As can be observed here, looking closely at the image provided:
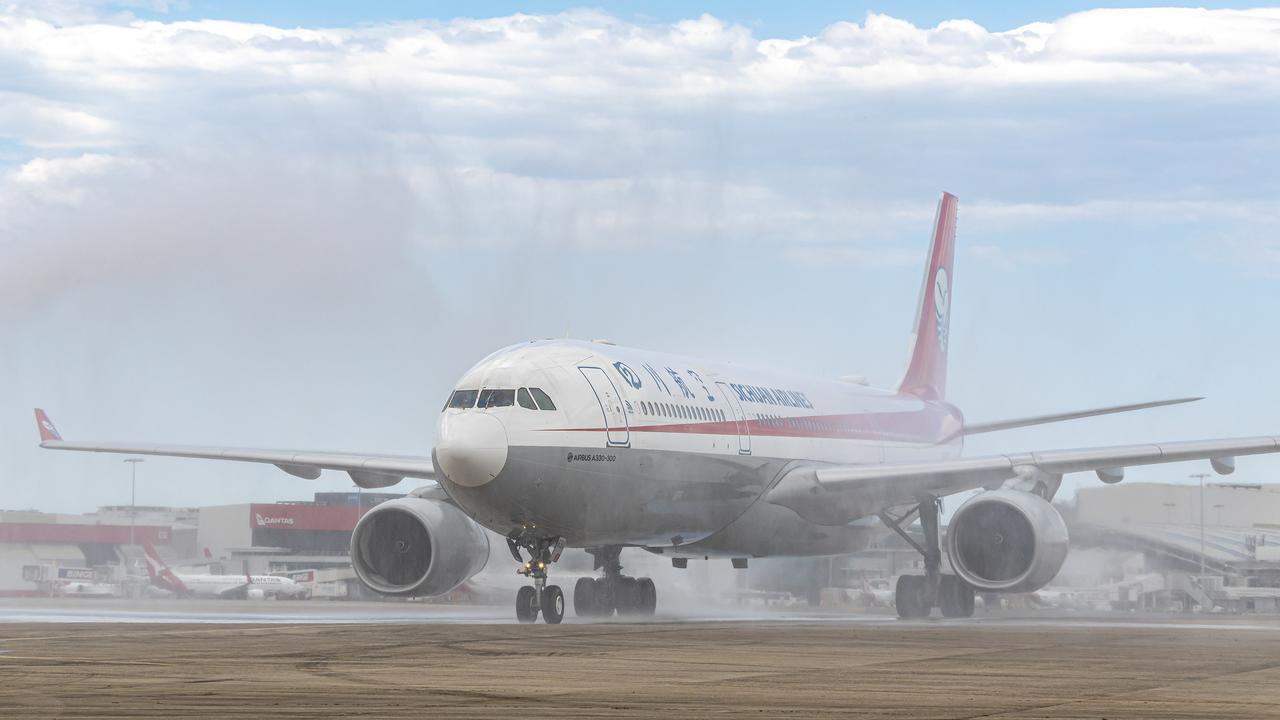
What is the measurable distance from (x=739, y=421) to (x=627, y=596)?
4192 millimetres

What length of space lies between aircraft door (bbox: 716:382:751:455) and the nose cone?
6.31m

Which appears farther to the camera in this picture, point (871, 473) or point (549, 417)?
point (871, 473)

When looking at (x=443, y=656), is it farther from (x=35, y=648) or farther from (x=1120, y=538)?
(x=1120, y=538)

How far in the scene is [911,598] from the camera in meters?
31.5

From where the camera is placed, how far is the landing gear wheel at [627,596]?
3012 centimetres

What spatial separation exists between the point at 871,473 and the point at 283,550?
5373 cm

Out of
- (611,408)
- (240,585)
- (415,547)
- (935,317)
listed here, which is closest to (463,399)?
(611,408)

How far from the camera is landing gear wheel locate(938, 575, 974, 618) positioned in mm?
31562

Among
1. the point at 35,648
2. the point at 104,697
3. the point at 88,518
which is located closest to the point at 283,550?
the point at 88,518

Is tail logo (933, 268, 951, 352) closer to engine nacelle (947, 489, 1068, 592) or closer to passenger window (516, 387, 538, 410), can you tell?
engine nacelle (947, 489, 1068, 592)

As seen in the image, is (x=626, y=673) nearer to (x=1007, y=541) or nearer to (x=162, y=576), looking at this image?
(x=1007, y=541)

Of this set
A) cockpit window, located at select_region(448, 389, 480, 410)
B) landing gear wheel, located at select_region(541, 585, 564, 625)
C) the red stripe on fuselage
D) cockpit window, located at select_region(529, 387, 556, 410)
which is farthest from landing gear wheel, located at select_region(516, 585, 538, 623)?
cockpit window, located at select_region(448, 389, 480, 410)

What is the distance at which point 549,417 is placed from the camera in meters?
24.0

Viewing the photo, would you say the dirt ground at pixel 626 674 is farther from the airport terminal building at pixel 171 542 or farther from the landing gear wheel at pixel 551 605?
the airport terminal building at pixel 171 542
